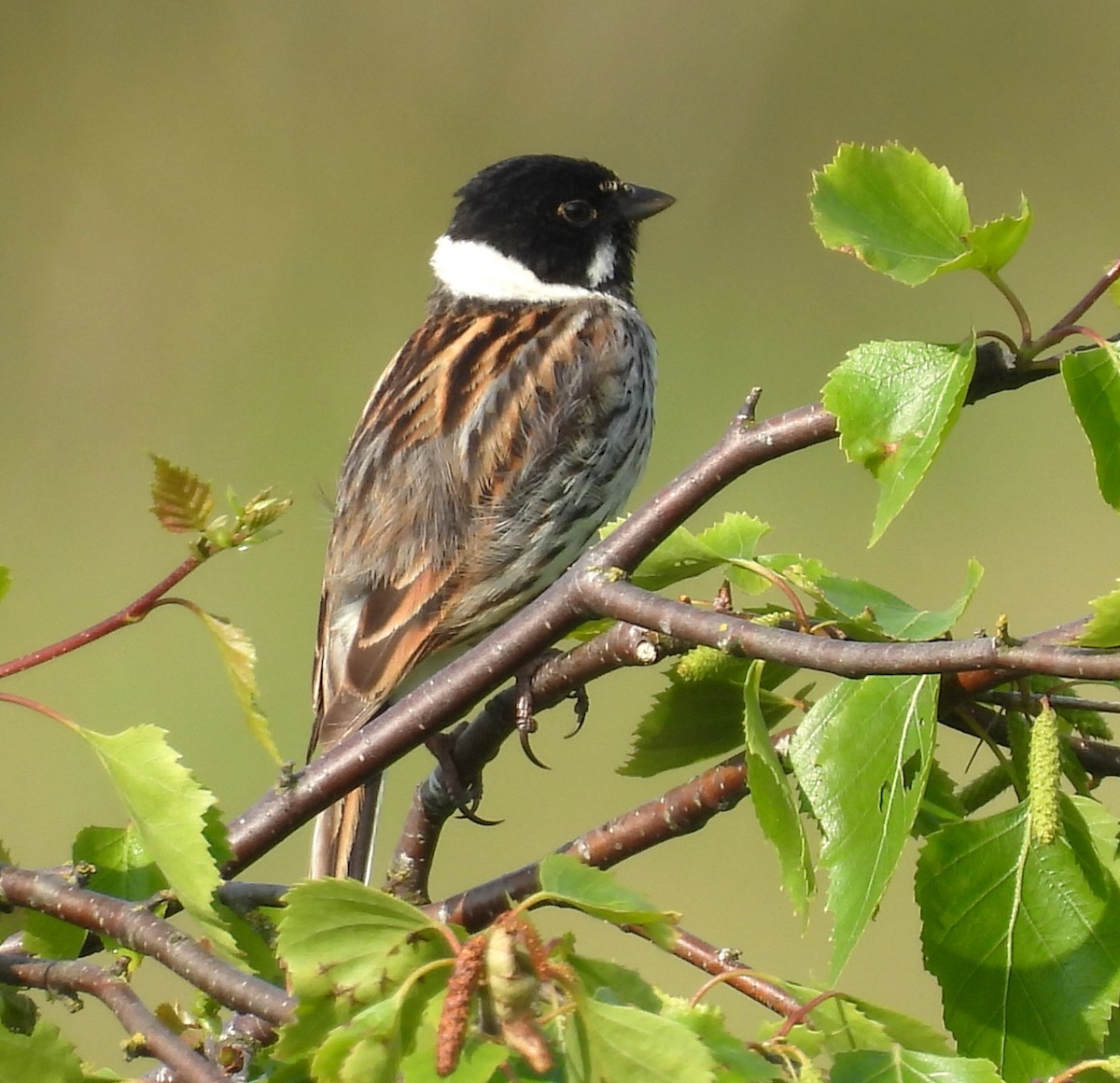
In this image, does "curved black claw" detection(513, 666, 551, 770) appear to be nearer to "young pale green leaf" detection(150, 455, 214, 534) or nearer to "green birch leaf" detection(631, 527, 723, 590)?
"green birch leaf" detection(631, 527, 723, 590)

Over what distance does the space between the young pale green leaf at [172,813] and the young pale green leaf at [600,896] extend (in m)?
0.27

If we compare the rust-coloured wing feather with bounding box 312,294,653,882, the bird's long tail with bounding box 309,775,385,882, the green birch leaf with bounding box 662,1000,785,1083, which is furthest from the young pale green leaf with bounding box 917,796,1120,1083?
the rust-coloured wing feather with bounding box 312,294,653,882

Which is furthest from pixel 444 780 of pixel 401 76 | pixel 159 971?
pixel 401 76

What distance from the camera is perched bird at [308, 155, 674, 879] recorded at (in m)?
2.27

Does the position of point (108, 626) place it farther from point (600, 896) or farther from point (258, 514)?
point (600, 896)

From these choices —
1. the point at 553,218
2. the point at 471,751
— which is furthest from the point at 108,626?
the point at 553,218

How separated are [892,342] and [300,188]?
4966mm

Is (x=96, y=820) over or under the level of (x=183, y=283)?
under

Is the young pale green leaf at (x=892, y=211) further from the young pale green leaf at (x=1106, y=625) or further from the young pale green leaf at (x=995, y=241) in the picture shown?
the young pale green leaf at (x=1106, y=625)

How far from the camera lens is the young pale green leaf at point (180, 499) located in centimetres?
113

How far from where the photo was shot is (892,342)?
3.60 ft

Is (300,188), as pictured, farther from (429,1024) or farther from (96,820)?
(429,1024)

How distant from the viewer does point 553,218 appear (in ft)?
10.0

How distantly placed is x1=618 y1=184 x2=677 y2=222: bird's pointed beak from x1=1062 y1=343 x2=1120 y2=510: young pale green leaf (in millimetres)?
2117
